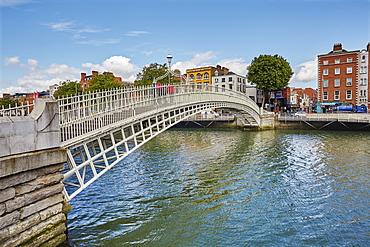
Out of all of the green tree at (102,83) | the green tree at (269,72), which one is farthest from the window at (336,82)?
the green tree at (102,83)

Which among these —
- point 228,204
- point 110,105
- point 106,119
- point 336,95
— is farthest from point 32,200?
point 336,95

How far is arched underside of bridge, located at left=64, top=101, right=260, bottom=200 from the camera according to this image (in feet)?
26.6

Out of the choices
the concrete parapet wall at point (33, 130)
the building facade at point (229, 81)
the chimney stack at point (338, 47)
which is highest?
the chimney stack at point (338, 47)

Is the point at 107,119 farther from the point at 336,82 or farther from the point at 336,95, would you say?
the point at 336,82

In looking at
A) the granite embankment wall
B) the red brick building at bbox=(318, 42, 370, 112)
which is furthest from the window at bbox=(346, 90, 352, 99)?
the granite embankment wall

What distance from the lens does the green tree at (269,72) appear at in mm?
46156

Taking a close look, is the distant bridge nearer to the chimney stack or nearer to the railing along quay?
the railing along quay

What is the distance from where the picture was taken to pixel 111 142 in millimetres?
13648

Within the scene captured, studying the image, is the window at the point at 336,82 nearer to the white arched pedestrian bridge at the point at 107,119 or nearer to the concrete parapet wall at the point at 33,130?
the white arched pedestrian bridge at the point at 107,119

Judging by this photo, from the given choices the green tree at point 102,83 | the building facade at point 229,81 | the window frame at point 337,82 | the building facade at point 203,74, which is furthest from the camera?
the building facade at point 203,74

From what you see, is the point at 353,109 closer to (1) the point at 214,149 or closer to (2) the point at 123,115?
(1) the point at 214,149

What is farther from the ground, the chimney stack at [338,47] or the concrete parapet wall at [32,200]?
the chimney stack at [338,47]

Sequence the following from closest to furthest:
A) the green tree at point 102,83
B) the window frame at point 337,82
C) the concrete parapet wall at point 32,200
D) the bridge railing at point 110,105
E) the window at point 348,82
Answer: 1. the concrete parapet wall at point 32,200
2. the bridge railing at point 110,105
3. the green tree at point 102,83
4. the window at point 348,82
5. the window frame at point 337,82

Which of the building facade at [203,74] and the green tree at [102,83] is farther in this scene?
the building facade at [203,74]
